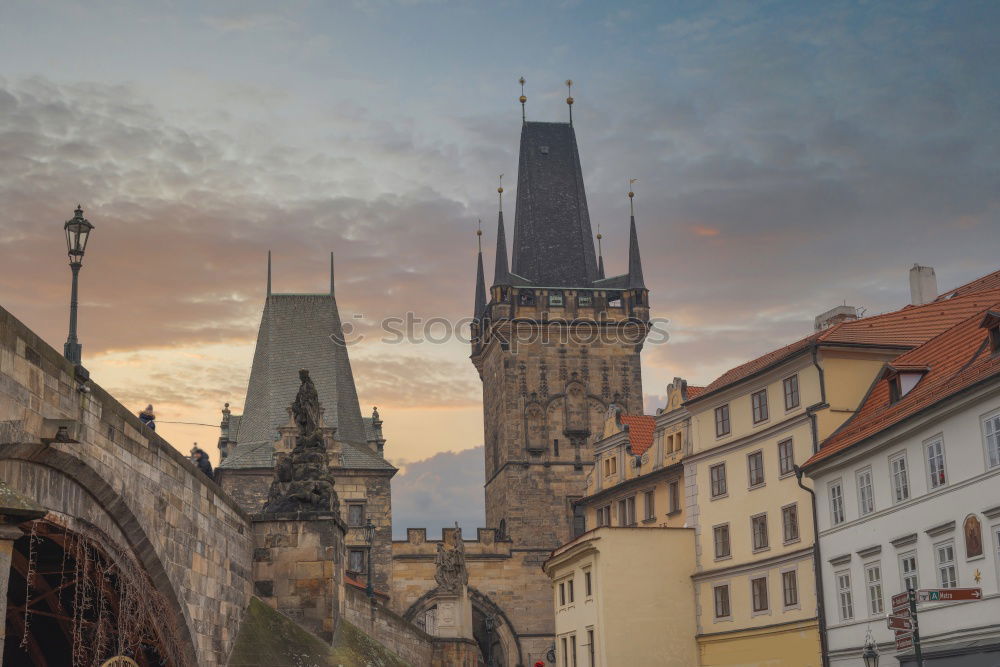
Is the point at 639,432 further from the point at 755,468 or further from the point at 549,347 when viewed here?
the point at 549,347

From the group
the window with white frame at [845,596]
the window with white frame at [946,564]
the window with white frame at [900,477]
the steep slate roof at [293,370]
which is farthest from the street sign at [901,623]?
the steep slate roof at [293,370]

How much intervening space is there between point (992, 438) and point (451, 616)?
21.0 meters

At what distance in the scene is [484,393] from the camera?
3167 inches

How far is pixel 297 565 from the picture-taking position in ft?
64.3

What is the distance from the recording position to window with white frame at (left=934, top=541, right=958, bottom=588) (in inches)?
1042

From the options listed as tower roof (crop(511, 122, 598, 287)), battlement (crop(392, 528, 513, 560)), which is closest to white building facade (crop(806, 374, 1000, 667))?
battlement (crop(392, 528, 513, 560))

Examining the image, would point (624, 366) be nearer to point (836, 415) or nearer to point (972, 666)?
point (836, 415)

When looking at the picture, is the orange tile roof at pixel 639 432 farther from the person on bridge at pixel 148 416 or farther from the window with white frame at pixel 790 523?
the person on bridge at pixel 148 416

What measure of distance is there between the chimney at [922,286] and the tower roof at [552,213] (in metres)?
35.3

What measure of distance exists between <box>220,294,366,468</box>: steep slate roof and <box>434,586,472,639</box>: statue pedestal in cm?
2186

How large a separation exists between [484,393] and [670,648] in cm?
3914

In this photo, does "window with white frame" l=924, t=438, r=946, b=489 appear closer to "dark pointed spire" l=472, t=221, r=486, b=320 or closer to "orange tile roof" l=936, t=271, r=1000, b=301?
"orange tile roof" l=936, t=271, r=1000, b=301

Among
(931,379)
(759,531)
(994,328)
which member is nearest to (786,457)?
(759,531)

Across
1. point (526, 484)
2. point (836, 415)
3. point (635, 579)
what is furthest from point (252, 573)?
point (526, 484)
